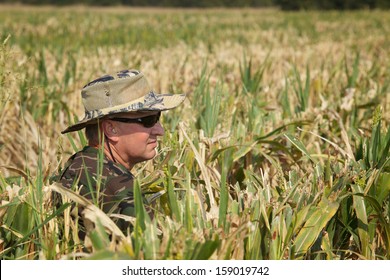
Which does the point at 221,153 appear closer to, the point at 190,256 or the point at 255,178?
the point at 255,178

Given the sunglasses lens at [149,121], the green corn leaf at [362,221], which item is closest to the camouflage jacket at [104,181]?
the sunglasses lens at [149,121]

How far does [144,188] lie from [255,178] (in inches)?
21.0

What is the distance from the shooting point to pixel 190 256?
2199 mm

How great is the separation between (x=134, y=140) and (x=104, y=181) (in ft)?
0.89

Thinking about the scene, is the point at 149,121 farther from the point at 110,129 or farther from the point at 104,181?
the point at 104,181

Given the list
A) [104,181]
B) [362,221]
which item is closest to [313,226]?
[362,221]

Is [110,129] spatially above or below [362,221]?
above

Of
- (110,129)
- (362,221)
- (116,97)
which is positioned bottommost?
(362,221)

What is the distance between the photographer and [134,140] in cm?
297

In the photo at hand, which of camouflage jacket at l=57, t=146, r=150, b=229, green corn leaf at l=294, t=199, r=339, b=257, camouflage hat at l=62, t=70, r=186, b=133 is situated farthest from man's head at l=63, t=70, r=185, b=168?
green corn leaf at l=294, t=199, r=339, b=257

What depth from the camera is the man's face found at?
2967 mm

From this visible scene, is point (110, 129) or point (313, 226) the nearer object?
point (313, 226)

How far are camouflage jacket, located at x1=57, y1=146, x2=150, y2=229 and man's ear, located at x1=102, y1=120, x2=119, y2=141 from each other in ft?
0.37

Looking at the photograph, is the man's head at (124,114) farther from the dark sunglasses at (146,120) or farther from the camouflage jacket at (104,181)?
the camouflage jacket at (104,181)
